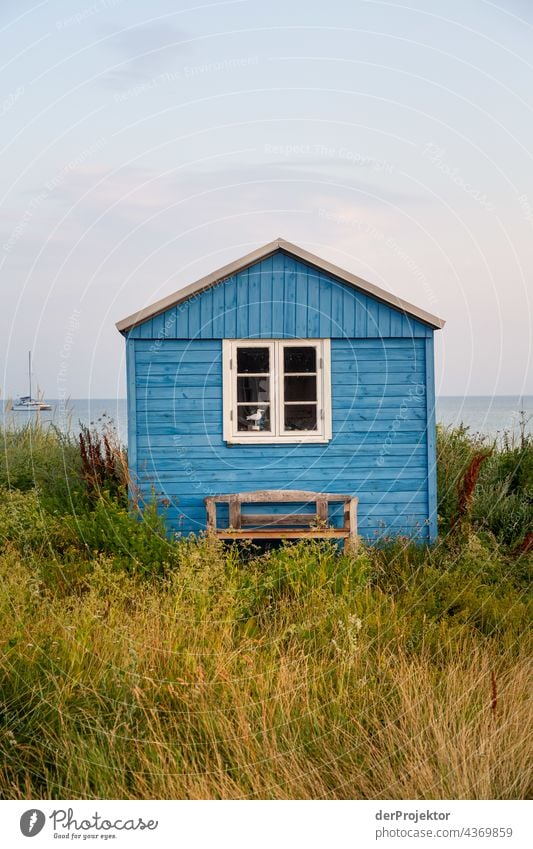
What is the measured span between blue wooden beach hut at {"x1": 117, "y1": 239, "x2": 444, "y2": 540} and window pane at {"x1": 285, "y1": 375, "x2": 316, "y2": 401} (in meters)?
0.01

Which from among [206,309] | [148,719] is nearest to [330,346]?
[206,309]

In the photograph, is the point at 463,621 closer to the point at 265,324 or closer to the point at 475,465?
the point at 475,465

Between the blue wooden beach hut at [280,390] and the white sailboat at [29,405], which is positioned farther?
the white sailboat at [29,405]

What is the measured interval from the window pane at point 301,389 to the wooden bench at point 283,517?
1062 mm

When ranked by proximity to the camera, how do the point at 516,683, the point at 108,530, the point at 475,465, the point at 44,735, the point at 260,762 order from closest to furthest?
the point at 260,762 < the point at 44,735 < the point at 516,683 < the point at 108,530 < the point at 475,465

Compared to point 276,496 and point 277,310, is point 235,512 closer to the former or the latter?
point 276,496

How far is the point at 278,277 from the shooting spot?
362 inches

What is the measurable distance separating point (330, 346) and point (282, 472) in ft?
4.91

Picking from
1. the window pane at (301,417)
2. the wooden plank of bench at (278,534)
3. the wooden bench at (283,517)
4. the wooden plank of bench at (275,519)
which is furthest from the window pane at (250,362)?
the wooden plank of bench at (278,534)

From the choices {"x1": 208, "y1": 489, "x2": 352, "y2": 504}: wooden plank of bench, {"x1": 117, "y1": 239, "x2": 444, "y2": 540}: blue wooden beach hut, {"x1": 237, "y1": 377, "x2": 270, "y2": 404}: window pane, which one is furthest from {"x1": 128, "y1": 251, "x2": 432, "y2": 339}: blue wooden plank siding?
{"x1": 208, "y1": 489, "x2": 352, "y2": 504}: wooden plank of bench

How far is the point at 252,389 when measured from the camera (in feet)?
30.7

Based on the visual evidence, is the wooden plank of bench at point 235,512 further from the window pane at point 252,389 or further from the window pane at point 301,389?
the window pane at point 301,389

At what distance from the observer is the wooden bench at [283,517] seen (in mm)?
8562

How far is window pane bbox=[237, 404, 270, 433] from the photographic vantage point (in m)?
9.34
